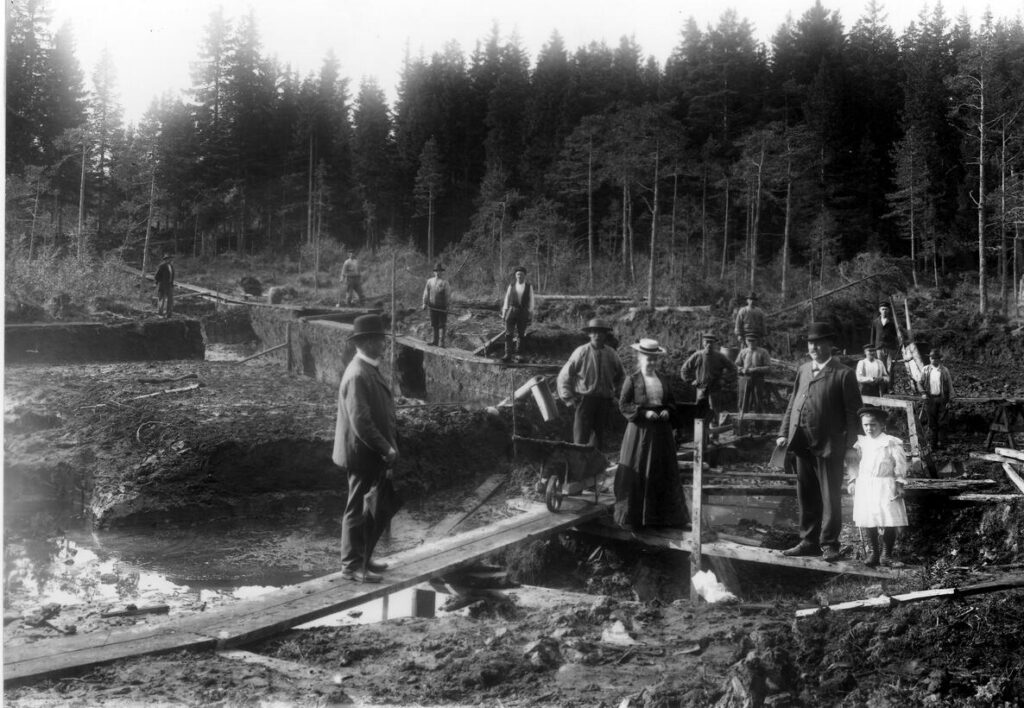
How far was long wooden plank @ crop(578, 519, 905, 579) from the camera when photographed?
5996 millimetres

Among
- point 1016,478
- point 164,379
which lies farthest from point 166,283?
point 1016,478

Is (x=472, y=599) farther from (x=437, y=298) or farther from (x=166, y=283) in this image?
(x=166, y=283)

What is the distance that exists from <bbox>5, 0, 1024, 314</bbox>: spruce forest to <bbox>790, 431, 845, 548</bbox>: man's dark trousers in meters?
19.6

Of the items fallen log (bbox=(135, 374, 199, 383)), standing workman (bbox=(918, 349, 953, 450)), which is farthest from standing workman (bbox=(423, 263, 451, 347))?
standing workman (bbox=(918, 349, 953, 450))

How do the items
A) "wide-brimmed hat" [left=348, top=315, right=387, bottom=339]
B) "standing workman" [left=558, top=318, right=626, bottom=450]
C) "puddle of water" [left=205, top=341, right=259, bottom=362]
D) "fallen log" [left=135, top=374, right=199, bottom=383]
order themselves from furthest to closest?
"puddle of water" [left=205, top=341, right=259, bottom=362]
"fallen log" [left=135, top=374, right=199, bottom=383]
"standing workman" [left=558, top=318, right=626, bottom=450]
"wide-brimmed hat" [left=348, top=315, right=387, bottom=339]

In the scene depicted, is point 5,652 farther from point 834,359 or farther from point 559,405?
point 559,405

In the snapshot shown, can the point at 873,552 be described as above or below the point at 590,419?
below

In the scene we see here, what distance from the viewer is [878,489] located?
6320 mm

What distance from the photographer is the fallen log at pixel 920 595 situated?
457 cm

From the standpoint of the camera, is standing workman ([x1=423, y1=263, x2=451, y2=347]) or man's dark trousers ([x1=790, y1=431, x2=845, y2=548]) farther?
standing workman ([x1=423, y1=263, x2=451, y2=347])

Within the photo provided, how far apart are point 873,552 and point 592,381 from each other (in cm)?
325

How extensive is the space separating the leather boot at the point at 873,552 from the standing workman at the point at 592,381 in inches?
114

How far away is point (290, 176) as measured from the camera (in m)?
43.3

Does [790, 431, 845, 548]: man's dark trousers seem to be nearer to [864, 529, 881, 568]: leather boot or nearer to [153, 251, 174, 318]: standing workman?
[864, 529, 881, 568]: leather boot
